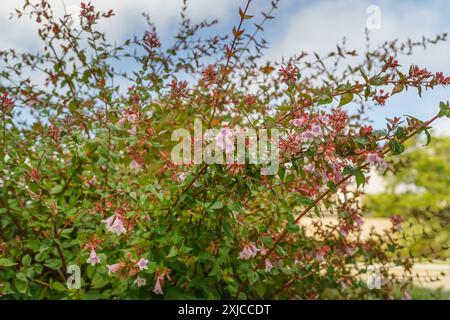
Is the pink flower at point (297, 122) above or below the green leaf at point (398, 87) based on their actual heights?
below

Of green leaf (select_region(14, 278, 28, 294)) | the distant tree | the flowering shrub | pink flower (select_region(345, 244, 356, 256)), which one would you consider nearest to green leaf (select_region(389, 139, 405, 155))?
the flowering shrub

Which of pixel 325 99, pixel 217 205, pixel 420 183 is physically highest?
pixel 420 183

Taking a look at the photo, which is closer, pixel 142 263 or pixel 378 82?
pixel 378 82

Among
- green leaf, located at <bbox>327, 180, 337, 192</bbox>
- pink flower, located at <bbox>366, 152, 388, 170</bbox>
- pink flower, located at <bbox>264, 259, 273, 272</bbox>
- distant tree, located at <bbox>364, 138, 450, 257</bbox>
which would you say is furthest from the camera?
distant tree, located at <bbox>364, 138, 450, 257</bbox>

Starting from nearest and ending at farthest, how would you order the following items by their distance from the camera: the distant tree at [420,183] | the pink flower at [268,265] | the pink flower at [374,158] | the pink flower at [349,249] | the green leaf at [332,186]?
the pink flower at [374,158]
the green leaf at [332,186]
the pink flower at [268,265]
the pink flower at [349,249]
the distant tree at [420,183]

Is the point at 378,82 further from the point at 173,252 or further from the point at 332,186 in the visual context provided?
the point at 173,252

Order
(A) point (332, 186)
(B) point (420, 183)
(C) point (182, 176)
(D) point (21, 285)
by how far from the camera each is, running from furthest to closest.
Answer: (B) point (420, 183) → (D) point (21, 285) → (C) point (182, 176) → (A) point (332, 186)

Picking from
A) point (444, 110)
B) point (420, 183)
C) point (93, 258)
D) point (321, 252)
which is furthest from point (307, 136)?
point (420, 183)

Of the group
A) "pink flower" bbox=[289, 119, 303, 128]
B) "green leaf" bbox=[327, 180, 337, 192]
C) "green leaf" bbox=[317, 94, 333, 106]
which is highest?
"green leaf" bbox=[317, 94, 333, 106]

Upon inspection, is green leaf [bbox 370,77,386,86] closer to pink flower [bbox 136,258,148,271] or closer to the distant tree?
pink flower [bbox 136,258,148,271]

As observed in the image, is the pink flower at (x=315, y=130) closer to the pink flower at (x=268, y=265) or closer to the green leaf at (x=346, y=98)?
the green leaf at (x=346, y=98)

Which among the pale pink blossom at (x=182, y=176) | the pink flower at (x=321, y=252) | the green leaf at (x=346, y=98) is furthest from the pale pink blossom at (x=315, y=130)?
the pink flower at (x=321, y=252)

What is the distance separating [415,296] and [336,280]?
244 centimetres

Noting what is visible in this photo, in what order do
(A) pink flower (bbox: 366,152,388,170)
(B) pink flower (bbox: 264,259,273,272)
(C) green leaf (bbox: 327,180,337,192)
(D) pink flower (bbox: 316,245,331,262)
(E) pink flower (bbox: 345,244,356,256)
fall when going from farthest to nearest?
(E) pink flower (bbox: 345,244,356,256) → (D) pink flower (bbox: 316,245,331,262) → (B) pink flower (bbox: 264,259,273,272) → (C) green leaf (bbox: 327,180,337,192) → (A) pink flower (bbox: 366,152,388,170)
